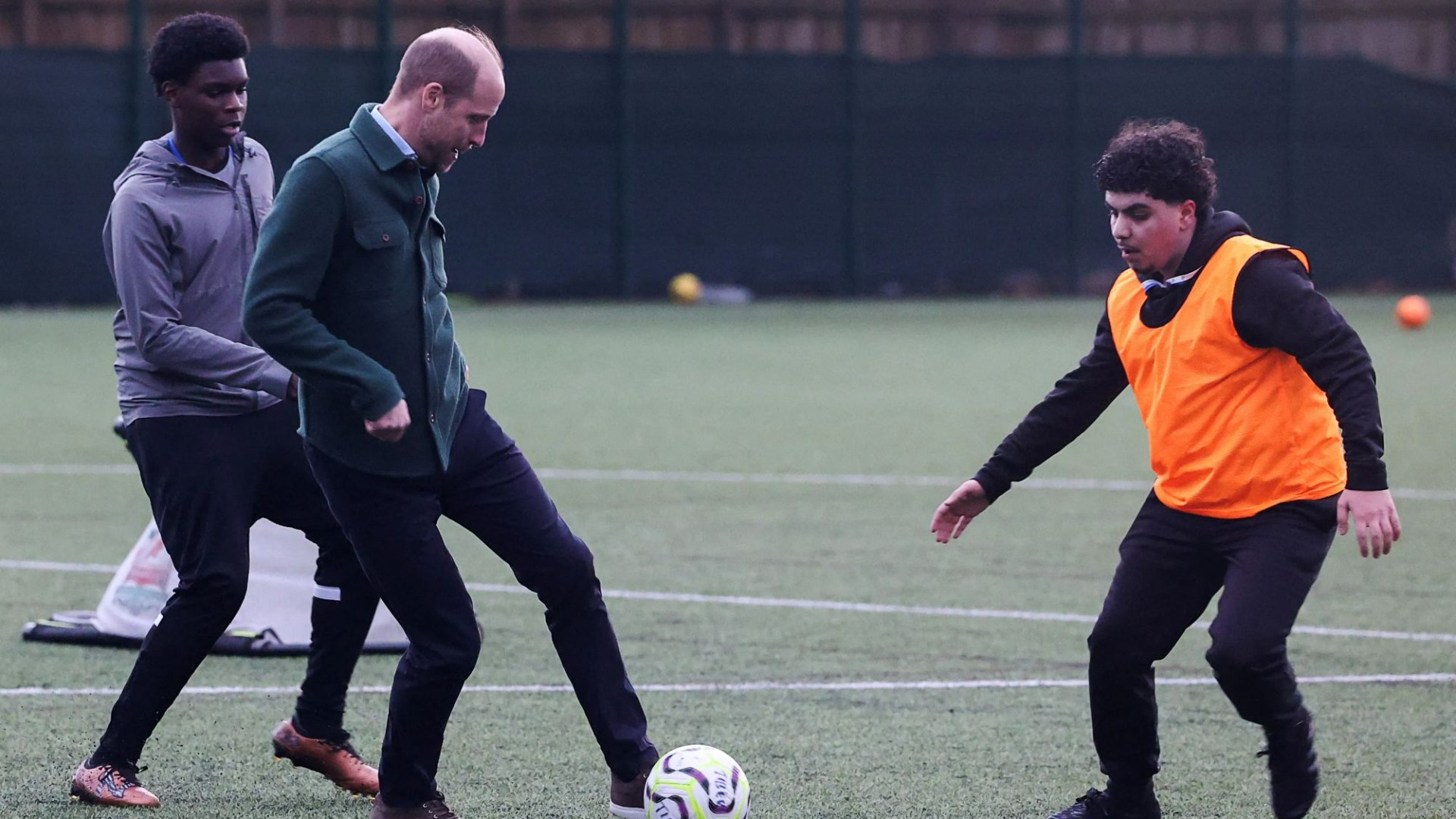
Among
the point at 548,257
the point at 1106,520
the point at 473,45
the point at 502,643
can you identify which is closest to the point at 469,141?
the point at 473,45

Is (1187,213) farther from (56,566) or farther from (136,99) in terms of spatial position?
(136,99)

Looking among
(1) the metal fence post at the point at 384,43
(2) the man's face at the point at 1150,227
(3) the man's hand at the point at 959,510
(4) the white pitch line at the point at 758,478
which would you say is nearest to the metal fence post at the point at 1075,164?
(1) the metal fence post at the point at 384,43

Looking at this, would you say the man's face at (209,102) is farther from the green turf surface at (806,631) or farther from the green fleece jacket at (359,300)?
the green turf surface at (806,631)

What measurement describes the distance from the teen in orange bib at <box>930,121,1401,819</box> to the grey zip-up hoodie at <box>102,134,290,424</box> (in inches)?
80.4

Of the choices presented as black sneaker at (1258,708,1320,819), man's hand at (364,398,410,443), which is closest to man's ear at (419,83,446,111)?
man's hand at (364,398,410,443)

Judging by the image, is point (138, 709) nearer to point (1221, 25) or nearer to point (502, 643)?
point (502, 643)

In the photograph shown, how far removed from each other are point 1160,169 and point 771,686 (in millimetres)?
2360

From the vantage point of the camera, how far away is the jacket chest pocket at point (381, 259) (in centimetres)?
402

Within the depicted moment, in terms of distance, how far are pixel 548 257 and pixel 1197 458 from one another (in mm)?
19821

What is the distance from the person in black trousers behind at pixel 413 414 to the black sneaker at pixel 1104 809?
3.32 ft

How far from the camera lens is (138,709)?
15.4ft

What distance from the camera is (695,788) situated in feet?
14.1

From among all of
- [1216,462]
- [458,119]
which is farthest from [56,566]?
A: [1216,462]

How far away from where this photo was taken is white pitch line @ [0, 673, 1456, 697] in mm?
5828
